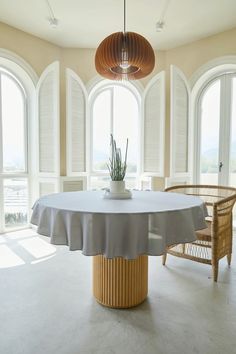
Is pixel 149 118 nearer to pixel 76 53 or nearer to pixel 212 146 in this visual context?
pixel 212 146

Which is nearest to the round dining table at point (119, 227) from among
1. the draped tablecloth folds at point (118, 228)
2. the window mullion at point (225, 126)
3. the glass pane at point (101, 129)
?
the draped tablecloth folds at point (118, 228)

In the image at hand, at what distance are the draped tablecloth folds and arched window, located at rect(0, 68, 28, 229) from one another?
2675 millimetres

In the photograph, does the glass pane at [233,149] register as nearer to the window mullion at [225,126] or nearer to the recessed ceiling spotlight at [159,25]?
the window mullion at [225,126]

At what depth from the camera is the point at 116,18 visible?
12.1ft

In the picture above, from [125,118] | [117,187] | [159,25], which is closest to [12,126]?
[125,118]

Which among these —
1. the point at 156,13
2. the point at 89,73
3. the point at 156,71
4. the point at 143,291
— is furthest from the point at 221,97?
the point at 143,291

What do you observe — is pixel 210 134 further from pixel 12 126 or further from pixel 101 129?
pixel 12 126

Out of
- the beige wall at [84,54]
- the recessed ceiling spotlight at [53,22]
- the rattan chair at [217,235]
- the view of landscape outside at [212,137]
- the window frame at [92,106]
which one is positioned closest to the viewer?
the rattan chair at [217,235]

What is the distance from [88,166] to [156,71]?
6.43 ft

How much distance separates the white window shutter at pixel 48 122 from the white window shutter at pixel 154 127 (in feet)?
4.62

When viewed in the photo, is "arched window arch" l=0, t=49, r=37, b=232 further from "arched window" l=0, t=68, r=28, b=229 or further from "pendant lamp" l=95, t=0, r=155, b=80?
"pendant lamp" l=95, t=0, r=155, b=80

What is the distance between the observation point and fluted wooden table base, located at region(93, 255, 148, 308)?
1.98 metres

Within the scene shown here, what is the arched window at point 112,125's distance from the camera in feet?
15.6

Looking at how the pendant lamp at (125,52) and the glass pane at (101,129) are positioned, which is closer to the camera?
the pendant lamp at (125,52)
